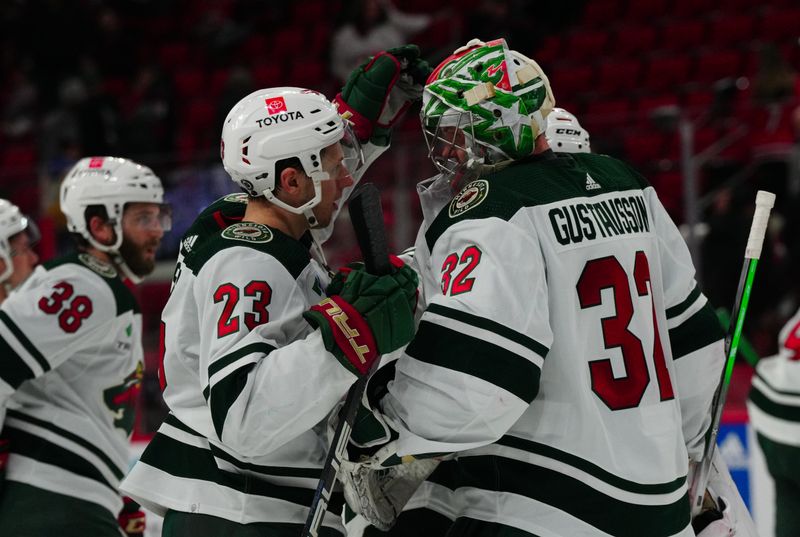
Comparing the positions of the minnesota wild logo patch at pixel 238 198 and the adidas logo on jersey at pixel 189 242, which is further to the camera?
the minnesota wild logo patch at pixel 238 198

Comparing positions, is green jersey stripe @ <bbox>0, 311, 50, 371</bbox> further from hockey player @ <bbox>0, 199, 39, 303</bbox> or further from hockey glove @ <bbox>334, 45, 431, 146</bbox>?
hockey glove @ <bbox>334, 45, 431, 146</bbox>

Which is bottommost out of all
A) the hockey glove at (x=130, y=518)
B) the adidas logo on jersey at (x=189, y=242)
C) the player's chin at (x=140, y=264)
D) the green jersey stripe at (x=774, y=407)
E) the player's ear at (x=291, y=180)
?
the green jersey stripe at (x=774, y=407)

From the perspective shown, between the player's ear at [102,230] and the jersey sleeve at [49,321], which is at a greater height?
the player's ear at [102,230]

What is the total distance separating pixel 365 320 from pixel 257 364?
0.80 ft

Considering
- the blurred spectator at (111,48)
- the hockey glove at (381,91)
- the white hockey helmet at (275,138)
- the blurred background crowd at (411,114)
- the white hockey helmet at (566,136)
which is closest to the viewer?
the white hockey helmet at (275,138)

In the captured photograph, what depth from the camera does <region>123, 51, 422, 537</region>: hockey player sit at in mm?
2252

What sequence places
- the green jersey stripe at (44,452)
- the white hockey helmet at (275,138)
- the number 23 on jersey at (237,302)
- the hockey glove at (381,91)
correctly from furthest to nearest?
the green jersey stripe at (44,452)
the hockey glove at (381,91)
the white hockey helmet at (275,138)
the number 23 on jersey at (237,302)

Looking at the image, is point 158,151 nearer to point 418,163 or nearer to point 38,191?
point 38,191

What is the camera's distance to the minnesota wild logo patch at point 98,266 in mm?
3502

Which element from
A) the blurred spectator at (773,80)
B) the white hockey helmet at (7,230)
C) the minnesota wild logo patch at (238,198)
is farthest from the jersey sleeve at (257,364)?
the blurred spectator at (773,80)

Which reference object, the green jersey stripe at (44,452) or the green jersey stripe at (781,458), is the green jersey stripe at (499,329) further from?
the green jersey stripe at (781,458)

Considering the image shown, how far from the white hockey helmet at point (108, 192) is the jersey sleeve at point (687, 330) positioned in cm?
189

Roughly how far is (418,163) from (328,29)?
4847 millimetres

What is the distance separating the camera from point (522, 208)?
233 cm
